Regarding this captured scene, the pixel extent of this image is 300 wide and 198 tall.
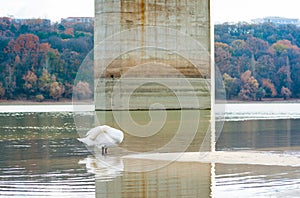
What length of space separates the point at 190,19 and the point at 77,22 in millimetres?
45902

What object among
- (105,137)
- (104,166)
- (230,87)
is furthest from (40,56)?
(104,166)

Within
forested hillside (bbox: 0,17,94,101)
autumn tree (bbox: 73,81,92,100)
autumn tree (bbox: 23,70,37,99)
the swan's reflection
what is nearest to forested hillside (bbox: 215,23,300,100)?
forested hillside (bbox: 0,17,94,101)

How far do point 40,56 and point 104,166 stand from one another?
7336 cm

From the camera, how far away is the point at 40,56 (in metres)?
83.5

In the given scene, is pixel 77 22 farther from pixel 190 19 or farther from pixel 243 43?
pixel 190 19

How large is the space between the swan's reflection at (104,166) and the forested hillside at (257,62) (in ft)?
223

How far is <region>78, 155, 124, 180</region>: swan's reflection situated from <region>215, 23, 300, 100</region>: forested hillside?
67891 mm

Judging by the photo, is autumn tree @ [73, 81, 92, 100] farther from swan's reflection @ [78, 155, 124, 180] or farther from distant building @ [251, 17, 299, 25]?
swan's reflection @ [78, 155, 124, 180]

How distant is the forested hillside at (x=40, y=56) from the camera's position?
79.2 m

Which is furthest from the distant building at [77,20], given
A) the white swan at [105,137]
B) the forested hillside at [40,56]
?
the white swan at [105,137]

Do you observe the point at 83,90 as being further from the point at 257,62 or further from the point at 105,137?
the point at 105,137

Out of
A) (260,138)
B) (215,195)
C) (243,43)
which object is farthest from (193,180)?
(243,43)

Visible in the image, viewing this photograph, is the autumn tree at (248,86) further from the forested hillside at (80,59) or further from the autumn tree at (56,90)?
the autumn tree at (56,90)

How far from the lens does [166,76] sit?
37.1 m
